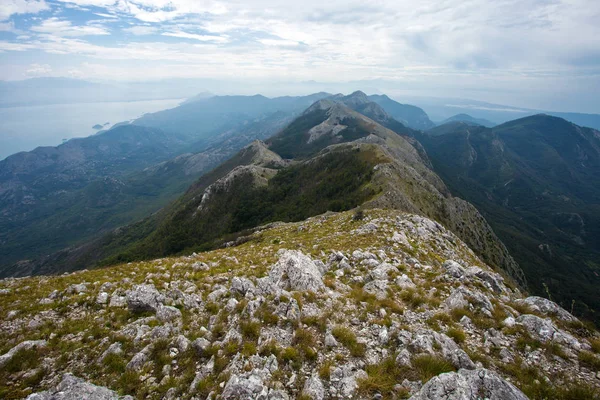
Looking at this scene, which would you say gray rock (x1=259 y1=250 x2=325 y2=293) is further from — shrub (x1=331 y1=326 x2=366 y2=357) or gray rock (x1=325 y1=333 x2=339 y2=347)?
gray rock (x1=325 y1=333 x2=339 y2=347)

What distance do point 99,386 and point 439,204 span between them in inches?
3625

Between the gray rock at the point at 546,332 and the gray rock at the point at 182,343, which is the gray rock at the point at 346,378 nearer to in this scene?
the gray rock at the point at 182,343

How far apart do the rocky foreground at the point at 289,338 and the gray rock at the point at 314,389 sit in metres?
0.03

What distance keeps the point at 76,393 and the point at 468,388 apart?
12.7m

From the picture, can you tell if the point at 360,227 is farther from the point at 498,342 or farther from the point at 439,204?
the point at 439,204

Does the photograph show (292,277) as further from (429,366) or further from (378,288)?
(429,366)

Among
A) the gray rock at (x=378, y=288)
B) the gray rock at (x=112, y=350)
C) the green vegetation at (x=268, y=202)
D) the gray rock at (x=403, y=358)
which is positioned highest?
the gray rock at (x=403, y=358)

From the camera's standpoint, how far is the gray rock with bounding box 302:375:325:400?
8.43 meters

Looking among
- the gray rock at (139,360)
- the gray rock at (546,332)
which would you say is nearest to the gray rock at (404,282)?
the gray rock at (546,332)

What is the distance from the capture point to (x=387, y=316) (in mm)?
12961

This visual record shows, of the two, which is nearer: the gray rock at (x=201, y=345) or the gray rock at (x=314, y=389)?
the gray rock at (x=314, y=389)

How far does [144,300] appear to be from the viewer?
13.9 m

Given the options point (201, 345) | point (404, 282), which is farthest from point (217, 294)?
point (404, 282)

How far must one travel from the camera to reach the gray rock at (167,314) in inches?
511
